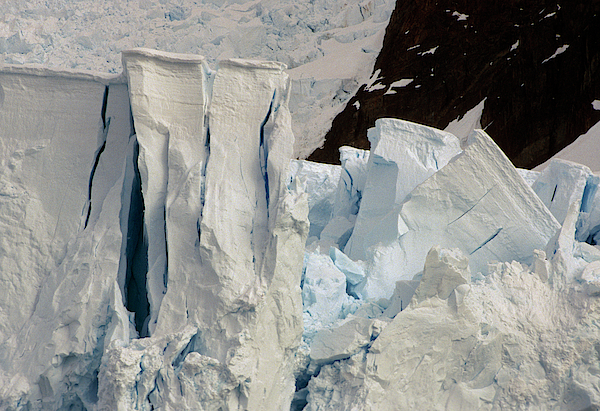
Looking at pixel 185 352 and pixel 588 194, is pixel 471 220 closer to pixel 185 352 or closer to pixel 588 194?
pixel 588 194

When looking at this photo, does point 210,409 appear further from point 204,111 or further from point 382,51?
point 382,51

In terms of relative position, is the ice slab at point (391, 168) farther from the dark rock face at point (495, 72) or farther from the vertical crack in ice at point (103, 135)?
the dark rock face at point (495, 72)

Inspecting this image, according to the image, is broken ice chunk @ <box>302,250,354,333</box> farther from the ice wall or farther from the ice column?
the ice column

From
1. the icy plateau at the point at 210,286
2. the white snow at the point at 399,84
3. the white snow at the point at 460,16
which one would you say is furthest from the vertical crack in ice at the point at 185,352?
the white snow at the point at 460,16

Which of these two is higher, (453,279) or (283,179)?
(283,179)

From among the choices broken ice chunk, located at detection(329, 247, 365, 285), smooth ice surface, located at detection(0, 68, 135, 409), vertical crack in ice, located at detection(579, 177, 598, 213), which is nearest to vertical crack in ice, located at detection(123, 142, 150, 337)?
smooth ice surface, located at detection(0, 68, 135, 409)

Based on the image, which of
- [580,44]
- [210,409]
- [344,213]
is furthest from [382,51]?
[210,409]

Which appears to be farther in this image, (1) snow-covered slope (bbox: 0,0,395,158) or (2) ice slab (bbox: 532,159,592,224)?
(1) snow-covered slope (bbox: 0,0,395,158)
